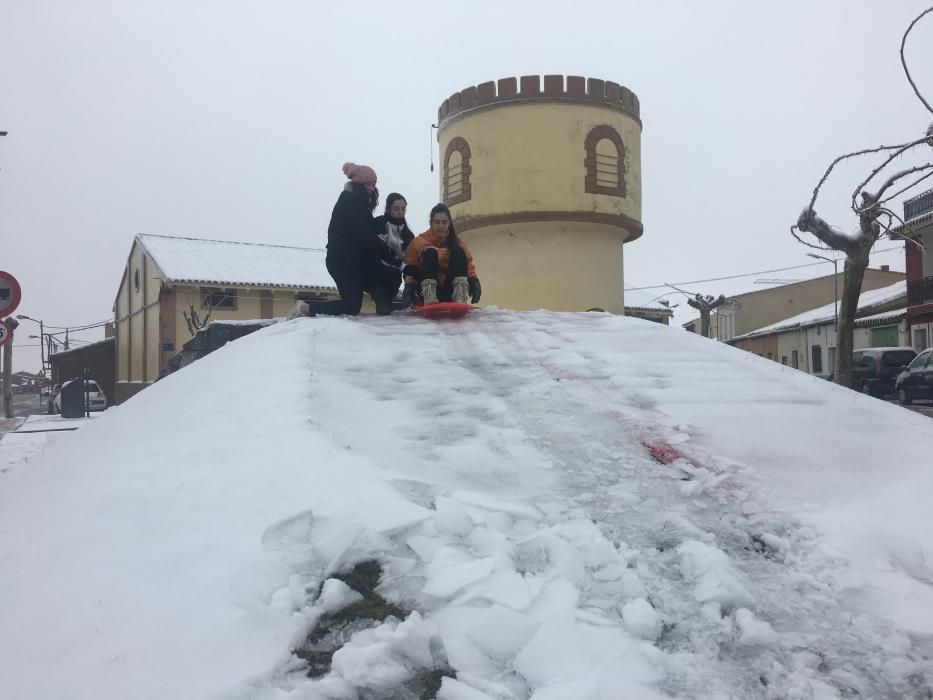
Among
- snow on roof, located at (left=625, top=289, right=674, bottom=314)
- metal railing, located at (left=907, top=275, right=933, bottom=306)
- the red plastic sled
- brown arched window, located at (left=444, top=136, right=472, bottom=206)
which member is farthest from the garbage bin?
metal railing, located at (left=907, top=275, right=933, bottom=306)

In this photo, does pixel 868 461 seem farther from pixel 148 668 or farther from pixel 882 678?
pixel 148 668

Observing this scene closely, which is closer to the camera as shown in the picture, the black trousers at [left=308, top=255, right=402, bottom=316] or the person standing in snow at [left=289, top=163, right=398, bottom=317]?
the person standing in snow at [left=289, top=163, right=398, bottom=317]

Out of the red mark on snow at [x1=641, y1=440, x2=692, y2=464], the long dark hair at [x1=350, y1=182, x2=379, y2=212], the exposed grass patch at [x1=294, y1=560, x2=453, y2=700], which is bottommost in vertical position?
the exposed grass patch at [x1=294, y1=560, x2=453, y2=700]

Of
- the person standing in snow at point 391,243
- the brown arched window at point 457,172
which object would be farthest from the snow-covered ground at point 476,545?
the brown arched window at point 457,172

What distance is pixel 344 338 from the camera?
15.6 feet

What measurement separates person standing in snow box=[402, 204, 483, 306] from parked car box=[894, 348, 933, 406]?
1410 centimetres

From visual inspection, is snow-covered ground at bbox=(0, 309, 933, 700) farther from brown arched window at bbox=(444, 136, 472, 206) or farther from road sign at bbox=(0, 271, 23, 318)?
brown arched window at bbox=(444, 136, 472, 206)

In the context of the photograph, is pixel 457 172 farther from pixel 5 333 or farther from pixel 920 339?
pixel 920 339

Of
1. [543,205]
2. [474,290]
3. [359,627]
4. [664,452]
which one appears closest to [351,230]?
[474,290]

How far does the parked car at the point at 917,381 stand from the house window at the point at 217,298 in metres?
21.2

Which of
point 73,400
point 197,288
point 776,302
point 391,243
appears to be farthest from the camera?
point 776,302

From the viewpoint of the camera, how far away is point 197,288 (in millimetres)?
25500

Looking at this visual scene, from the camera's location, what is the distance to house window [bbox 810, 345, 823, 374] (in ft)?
114

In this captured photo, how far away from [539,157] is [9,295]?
25.0 ft
